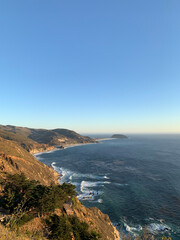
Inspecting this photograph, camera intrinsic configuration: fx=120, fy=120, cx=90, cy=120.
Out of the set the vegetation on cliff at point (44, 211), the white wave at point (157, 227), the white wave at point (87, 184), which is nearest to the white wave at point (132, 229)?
the white wave at point (157, 227)

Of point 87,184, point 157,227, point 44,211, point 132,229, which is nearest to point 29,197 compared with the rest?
point 44,211

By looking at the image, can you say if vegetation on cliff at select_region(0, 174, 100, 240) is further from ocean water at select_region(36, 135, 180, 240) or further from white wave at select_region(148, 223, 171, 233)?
white wave at select_region(148, 223, 171, 233)

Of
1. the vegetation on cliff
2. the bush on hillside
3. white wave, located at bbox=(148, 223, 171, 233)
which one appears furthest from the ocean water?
the bush on hillside

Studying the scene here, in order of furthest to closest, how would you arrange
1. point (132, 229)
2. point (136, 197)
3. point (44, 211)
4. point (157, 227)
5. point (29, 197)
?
point (136, 197) < point (157, 227) < point (132, 229) < point (29, 197) < point (44, 211)

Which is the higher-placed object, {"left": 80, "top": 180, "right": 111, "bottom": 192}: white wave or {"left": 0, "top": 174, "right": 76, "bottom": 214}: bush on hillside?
{"left": 0, "top": 174, "right": 76, "bottom": 214}: bush on hillside

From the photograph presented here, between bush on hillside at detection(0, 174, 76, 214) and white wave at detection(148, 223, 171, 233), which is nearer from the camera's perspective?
bush on hillside at detection(0, 174, 76, 214)

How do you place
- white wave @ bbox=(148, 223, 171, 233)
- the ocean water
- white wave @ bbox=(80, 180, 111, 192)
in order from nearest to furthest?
white wave @ bbox=(148, 223, 171, 233), the ocean water, white wave @ bbox=(80, 180, 111, 192)

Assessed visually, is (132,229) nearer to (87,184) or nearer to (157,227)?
(157,227)

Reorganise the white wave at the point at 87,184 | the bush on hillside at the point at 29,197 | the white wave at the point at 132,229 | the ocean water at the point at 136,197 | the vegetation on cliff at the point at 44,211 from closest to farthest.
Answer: the vegetation on cliff at the point at 44,211, the bush on hillside at the point at 29,197, the white wave at the point at 132,229, the ocean water at the point at 136,197, the white wave at the point at 87,184

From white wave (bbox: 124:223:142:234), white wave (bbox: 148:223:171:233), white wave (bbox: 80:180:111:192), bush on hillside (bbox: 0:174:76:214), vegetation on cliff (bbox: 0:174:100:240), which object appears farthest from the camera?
white wave (bbox: 80:180:111:192)

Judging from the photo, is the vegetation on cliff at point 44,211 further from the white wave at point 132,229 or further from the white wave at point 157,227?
the white wave at point 157,227

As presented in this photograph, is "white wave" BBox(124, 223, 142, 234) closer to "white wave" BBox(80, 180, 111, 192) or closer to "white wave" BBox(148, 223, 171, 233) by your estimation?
"white wave" BBox(148, 223, 171, 233)

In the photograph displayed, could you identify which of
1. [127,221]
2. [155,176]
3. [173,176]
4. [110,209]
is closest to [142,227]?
[127,221]

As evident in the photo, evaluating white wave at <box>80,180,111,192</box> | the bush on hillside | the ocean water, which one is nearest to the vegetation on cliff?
the bush on hillside
